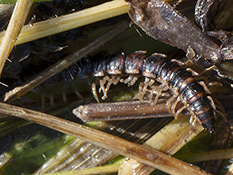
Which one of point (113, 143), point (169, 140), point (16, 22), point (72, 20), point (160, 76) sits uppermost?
point (16, 22)

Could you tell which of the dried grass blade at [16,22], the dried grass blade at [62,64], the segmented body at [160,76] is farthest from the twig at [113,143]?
the dried grass blade at [16,22]

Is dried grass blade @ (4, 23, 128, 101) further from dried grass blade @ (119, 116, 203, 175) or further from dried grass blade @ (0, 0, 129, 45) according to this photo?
dried grass blade @ (119, 116, 203, 175)

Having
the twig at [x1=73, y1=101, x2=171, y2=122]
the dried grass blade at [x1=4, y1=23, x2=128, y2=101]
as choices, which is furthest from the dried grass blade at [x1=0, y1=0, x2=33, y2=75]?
the twig at [x1=73, y1=101, x2=171, y2=122]

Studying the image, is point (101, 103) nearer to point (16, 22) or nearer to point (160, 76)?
point (160, 76)

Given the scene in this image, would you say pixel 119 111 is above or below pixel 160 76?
below

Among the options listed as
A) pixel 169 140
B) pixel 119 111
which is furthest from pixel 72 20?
pixel 169 140
